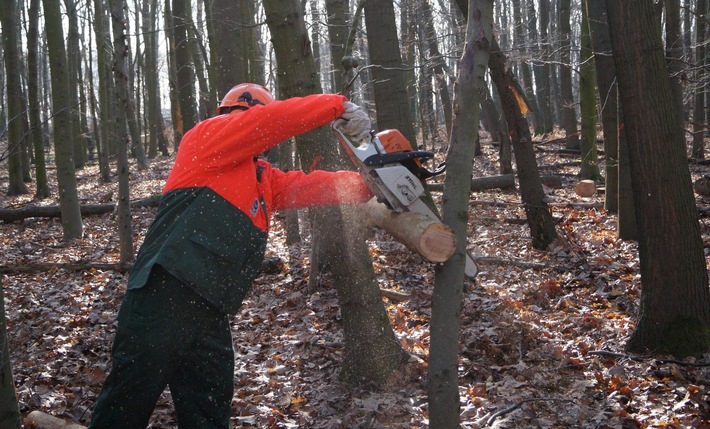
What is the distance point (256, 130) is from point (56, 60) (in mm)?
8403

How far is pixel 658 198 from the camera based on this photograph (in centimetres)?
473

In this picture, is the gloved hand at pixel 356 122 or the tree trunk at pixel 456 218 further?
the gloved hand at pixel 356 122

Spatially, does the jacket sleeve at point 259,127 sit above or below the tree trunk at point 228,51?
below

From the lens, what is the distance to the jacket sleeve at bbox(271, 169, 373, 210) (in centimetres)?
370

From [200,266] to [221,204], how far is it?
0.36m

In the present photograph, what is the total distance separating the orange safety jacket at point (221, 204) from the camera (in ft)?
10.5

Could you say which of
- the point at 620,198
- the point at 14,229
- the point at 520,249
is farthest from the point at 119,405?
the point at 14,229

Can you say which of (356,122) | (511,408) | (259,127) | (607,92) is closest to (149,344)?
(259,127)

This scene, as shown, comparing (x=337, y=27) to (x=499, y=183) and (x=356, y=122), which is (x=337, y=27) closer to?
(x=356, y=122)

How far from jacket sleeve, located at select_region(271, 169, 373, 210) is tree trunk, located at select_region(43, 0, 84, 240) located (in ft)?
24.4

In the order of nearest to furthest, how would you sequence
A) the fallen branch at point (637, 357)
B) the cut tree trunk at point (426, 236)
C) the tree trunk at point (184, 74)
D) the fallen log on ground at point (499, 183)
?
1. the cut tree trunk at point (426, 236)
2. the fallen branch at point (637, 357)
3. the fallen log on ground at point (499, 183)
4. the tree trunk at point (184, 74)

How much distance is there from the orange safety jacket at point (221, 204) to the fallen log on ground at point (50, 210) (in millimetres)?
9498

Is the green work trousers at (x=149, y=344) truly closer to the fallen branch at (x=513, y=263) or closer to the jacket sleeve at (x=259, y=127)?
the jacket sleeve at (x=259, y=127)

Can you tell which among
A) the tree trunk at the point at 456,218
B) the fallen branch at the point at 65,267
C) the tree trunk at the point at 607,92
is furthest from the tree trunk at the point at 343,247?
the tree trunk at the point at 607,92
